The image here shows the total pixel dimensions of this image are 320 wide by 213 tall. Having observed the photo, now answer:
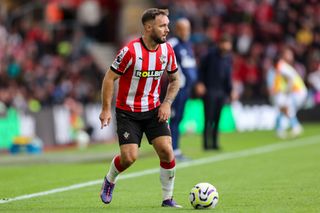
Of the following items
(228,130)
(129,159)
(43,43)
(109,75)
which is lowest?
(228,130)

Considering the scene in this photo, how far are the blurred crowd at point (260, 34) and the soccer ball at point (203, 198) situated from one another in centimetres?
2054

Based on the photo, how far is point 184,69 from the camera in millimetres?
16750

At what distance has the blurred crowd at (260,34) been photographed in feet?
102

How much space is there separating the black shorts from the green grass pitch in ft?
2.37

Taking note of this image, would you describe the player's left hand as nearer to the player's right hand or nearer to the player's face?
the player's right hand

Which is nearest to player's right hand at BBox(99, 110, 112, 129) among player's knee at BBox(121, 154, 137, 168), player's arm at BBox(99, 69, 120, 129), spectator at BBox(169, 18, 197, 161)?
player's arm at BBox(99, 69, 120, 129)

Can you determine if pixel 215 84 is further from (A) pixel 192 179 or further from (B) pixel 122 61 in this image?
(B) pixel 122 61

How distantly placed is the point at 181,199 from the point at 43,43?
21240 millimetres

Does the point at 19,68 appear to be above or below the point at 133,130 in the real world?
below

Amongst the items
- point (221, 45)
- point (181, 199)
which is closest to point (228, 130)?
point (221, 45)

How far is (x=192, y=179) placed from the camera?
13555mm

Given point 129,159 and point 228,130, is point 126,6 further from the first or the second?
point 129,159

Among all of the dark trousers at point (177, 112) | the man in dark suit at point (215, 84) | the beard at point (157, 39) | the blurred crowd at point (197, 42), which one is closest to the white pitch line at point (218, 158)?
the dark trousers at point (177, 112)

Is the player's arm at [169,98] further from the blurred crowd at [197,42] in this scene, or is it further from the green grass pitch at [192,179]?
the blurred crowd at [197,42]
